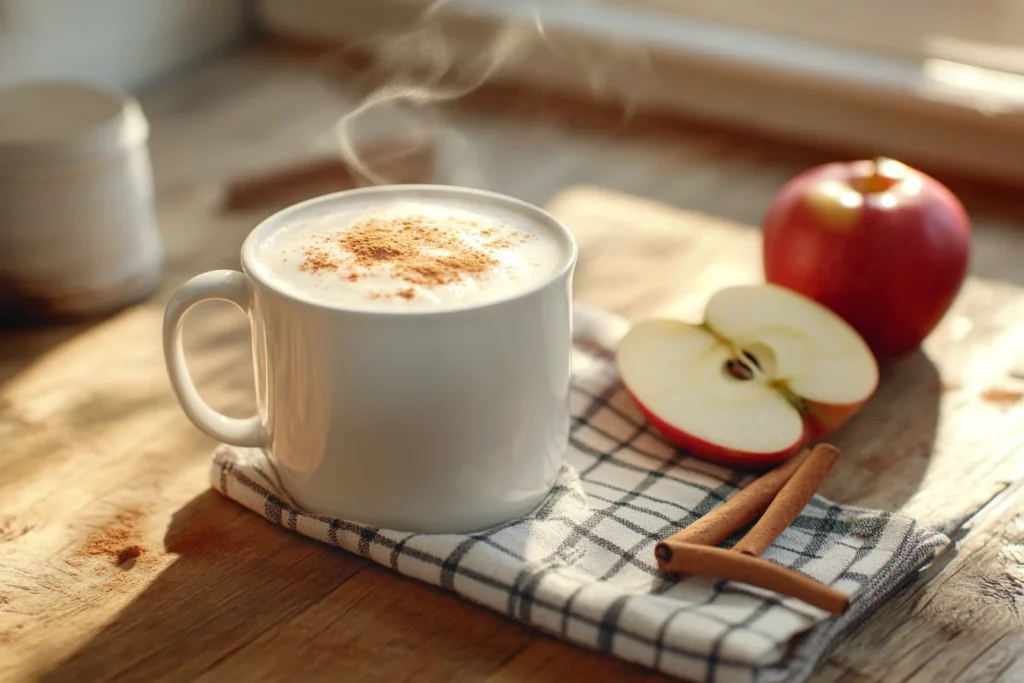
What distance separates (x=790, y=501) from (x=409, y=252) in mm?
294

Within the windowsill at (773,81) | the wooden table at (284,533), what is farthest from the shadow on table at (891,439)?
the windowsill at (773,81)

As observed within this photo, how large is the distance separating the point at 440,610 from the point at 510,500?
0.27 ft

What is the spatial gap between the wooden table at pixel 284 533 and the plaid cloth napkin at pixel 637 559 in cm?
2

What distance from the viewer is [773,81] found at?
1.56m

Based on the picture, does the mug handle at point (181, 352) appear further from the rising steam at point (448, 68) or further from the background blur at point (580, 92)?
the rising steam at point (448, 68)

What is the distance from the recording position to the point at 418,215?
2.68 feet

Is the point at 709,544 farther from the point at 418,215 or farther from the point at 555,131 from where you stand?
the point at 555,131

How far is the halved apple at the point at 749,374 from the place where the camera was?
2.84 feet

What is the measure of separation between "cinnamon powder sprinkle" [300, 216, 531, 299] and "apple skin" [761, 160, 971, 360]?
35cm

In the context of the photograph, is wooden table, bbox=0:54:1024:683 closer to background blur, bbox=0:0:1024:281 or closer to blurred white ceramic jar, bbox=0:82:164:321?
blurred white ceramic jar, bbox=0:82:164:321

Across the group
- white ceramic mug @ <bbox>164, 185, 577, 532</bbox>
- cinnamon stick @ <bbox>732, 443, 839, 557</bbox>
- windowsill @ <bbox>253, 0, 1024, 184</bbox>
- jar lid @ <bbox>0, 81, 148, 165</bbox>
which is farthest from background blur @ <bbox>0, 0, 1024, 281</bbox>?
white ceramic mug @ <bbox>164, 185, 577, 532</bbox>

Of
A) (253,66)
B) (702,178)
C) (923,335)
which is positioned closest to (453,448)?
(923,335)

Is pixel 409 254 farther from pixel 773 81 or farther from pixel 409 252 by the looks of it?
pixel 773 81

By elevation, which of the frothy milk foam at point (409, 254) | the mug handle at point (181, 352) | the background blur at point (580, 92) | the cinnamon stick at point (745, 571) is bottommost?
the background blur at point (580, 92)
